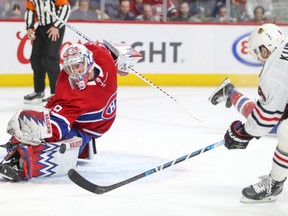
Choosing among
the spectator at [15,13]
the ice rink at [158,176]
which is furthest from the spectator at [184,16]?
the ice rink at [158,176]

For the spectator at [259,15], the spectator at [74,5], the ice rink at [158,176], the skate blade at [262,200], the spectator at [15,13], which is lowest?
the ice rink at [158,176]

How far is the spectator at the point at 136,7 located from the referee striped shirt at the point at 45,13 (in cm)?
159

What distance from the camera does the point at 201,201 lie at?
132 inches

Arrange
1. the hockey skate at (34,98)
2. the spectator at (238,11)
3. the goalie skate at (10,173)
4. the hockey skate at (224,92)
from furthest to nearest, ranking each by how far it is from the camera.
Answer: the spectator at (238,11) < the hockey skate at (34,98) < the hockey skate at (224,92) < the goalie skate at (10,173)

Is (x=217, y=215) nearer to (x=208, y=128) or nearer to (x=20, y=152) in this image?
(x=20, y=152)

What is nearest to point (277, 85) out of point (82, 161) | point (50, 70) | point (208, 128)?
point (82, 161)

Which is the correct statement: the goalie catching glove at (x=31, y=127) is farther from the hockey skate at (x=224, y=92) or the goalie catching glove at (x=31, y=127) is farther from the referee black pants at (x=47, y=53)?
the referee black pants at (x=47, y=53)

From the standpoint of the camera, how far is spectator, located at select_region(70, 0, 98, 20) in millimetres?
7496

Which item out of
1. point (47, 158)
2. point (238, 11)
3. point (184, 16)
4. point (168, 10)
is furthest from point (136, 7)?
point (47, 158)

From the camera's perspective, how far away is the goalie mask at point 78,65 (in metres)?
3.67

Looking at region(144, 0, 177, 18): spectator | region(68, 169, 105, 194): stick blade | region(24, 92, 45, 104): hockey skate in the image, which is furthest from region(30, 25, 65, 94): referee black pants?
region(68, 169, 105, 194): stick blade

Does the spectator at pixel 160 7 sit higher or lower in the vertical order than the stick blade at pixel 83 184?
higher

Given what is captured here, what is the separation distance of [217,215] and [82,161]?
1144 millimetres

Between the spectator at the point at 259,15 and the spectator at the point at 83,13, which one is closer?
the spectator at the point at 83,13
